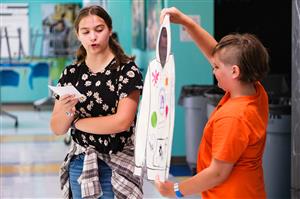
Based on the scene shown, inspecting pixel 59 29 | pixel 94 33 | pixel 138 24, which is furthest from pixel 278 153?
pixel 59 29

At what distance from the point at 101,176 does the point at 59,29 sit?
489 inches

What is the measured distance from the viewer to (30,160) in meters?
7.98

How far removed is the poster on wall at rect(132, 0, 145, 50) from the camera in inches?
399

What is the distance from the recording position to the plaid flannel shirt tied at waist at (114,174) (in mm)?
2582

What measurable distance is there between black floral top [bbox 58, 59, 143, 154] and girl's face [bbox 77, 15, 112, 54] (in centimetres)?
9

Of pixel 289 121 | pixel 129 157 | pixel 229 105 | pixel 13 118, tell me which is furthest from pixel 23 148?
pixel 229 105

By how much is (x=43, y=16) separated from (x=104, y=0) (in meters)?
4.98

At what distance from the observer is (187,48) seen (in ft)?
24.4

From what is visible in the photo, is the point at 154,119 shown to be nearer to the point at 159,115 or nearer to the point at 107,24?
the point at 159,115

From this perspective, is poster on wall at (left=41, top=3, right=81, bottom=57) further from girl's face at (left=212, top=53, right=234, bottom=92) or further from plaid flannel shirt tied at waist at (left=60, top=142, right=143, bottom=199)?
girl's face at (left=212, top=53, right=234, bottom=92)

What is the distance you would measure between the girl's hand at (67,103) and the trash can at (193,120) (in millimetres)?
4275

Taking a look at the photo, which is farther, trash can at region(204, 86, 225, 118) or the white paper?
trash can at region(204, 86, 225, 118)

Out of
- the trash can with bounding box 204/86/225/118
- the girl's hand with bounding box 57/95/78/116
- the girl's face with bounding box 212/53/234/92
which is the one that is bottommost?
the trash can with bounding box 204/86/225/118

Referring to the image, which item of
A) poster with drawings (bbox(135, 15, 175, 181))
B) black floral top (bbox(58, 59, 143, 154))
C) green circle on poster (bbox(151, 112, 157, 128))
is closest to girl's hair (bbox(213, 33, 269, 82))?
poster with drawings (bbox(135, 15, 175, 181))
